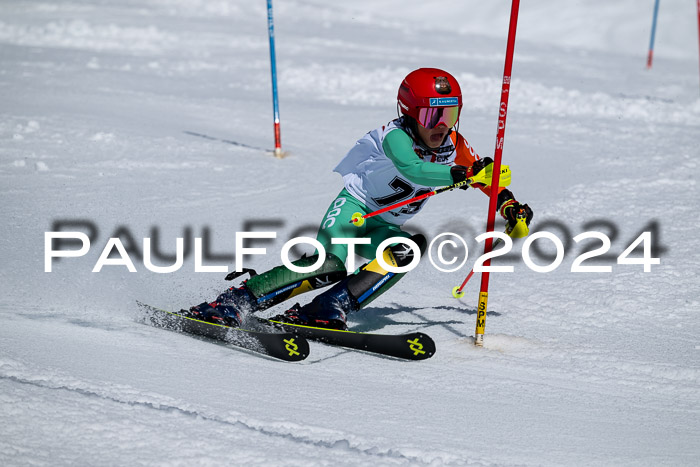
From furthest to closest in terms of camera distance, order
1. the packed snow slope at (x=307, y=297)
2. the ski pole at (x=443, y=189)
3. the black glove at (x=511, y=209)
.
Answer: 1. the black glove at (x=511, y=209)
2. the ski pole at (x=443, y=189)
3. the packed snow slope at (x=307, y=297)

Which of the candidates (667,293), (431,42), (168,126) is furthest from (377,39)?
(667,293)

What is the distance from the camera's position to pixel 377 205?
4488 millimetres

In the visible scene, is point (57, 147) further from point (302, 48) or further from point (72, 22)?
point (72, 22)

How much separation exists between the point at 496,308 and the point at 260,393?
7.33 feet

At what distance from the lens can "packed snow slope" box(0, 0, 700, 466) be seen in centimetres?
308

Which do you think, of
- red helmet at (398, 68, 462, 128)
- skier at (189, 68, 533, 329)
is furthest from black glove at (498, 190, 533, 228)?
red helmet at (398, 68, 462, 128)

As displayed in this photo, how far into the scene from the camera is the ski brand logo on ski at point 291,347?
12.9 ft

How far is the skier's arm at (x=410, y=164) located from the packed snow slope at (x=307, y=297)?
36.1 inches

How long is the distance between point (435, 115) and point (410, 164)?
300 millimetres

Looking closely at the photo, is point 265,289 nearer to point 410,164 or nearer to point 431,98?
point 410,164

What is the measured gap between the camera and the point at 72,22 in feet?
56.5

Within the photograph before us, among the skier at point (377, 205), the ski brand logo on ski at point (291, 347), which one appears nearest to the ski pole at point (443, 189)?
the skier at point (377, 205)

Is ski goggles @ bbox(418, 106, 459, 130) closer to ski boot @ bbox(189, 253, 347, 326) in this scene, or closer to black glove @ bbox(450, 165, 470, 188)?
black glove @ bbox(450, 165, 470, 188)

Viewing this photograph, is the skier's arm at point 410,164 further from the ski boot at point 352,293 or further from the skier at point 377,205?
the ski boot at point 352,293
